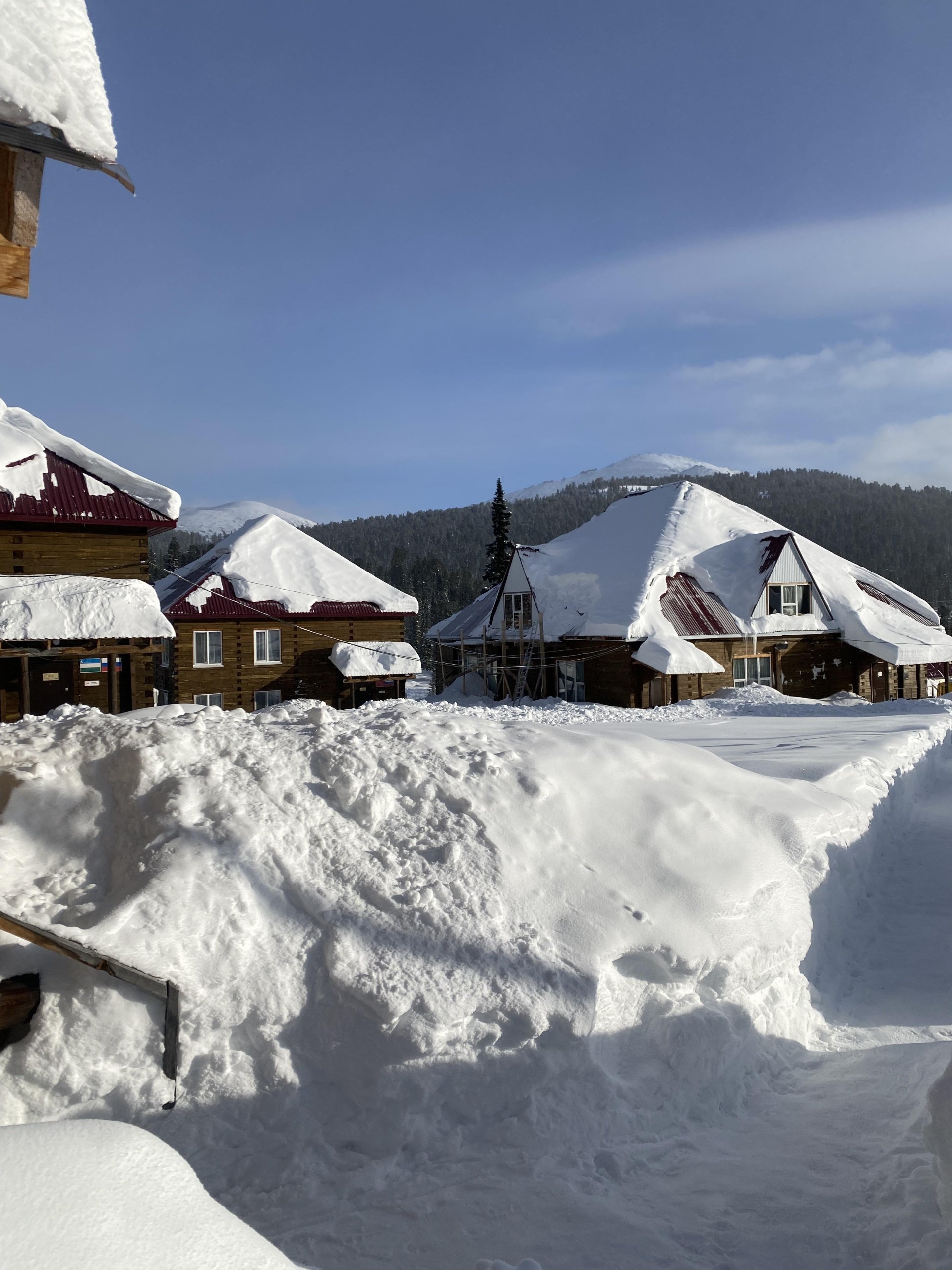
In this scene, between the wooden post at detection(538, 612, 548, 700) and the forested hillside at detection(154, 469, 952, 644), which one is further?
the forested hillside at detection(154, 469, 952, 644)

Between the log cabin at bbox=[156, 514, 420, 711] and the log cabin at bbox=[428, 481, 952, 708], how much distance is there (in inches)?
236

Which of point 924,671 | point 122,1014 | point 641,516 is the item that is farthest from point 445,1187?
point 924,671

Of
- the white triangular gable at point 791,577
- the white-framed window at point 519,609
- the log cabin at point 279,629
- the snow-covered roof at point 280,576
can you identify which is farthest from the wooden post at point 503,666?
the white triangular gable at point 791,577

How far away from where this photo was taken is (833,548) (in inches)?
4284

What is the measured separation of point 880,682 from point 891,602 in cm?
438

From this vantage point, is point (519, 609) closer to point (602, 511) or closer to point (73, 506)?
point (73, 506)

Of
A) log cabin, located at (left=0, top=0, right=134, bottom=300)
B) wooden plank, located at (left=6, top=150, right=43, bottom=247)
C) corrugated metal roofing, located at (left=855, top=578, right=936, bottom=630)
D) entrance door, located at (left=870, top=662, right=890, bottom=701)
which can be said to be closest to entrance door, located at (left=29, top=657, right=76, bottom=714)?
wooden plank, located at (left=6, top=150, right=43, bottom=247)

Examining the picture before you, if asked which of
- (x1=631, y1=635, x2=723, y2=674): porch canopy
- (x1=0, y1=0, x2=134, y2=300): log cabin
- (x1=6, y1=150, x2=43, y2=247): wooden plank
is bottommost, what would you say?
(x1=631, y1=635, x2=723, y2=674): porch canopy

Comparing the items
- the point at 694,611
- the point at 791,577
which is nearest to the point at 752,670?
the point at 694,611

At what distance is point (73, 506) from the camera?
17.4 metres

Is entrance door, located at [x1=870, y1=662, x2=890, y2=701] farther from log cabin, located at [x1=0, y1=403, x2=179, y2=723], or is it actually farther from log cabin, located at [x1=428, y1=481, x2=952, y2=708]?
log cabin, located at [x1=0, y1=403, x2=179, y2=723]

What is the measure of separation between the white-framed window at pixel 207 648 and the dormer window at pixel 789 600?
2092cm

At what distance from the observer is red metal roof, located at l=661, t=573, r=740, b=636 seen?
97.9ft

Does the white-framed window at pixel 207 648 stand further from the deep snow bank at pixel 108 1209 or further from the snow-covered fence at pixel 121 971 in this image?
the deep snow bank at pixel 108 1209
